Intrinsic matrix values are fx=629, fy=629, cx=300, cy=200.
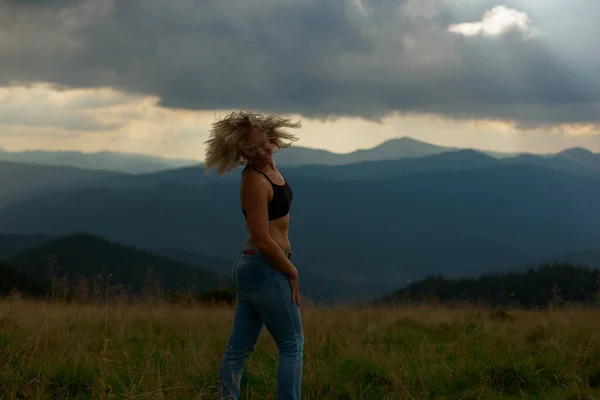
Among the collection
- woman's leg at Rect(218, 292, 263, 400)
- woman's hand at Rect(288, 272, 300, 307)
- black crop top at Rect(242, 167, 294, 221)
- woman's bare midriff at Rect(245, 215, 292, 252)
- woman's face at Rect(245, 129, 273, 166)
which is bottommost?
woman's leg at Rect(218, 292, 263, 400)

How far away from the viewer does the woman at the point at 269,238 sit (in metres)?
3.91

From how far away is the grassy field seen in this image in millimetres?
5008

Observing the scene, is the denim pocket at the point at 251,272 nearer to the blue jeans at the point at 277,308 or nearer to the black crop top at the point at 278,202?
the blue jeans at the point at 277,308

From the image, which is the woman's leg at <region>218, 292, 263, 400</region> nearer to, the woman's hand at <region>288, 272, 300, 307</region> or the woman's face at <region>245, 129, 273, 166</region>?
the woman's hand at <region>288, 272, 300, 307</region>

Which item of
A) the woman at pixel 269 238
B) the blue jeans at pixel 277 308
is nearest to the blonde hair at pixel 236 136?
the woman at pixel 269 238

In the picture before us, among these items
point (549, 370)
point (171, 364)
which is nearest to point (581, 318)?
point (549, 370)

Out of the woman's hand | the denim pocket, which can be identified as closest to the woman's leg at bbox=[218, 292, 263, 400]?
the denim pocket

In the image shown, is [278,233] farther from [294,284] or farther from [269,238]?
[294,284]

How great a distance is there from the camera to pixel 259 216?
3.82 m

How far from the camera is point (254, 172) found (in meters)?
3.91

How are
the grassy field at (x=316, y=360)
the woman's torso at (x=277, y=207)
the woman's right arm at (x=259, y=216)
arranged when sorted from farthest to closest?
1. the grassy field at (x=316, y=360)
2. the woman's torso at (x=277, y=207)
3. the woman's right arm at (x=259, y=216)

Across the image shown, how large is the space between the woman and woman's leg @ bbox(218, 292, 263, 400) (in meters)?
0.18

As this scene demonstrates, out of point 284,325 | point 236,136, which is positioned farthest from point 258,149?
point 284,325

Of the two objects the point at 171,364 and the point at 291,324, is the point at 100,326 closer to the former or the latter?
the point at 171,364
